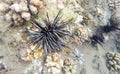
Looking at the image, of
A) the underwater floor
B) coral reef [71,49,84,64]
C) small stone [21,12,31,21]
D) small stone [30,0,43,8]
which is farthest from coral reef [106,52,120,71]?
small stone [21,12,31,21]

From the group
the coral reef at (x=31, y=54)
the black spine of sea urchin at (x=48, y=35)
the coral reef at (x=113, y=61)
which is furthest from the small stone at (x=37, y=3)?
the coral reef at (x=113, y=61)

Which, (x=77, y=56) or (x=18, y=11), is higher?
(x=18, y=11)

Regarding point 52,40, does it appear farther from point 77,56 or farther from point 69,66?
point 77,56

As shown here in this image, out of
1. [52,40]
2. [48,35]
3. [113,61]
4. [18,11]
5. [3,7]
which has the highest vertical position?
[3,7]

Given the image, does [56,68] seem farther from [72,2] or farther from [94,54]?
[72,2]

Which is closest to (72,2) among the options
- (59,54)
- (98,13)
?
(98,13)

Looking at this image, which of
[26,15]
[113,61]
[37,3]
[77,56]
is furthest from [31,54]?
[113,61]

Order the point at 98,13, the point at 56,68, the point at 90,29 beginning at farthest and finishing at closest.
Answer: the point at 98,13, the point at 90,29, the point at 56,68

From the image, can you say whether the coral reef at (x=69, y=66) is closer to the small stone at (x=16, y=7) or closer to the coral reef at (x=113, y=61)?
the coral reef at (x=113, y=61)
